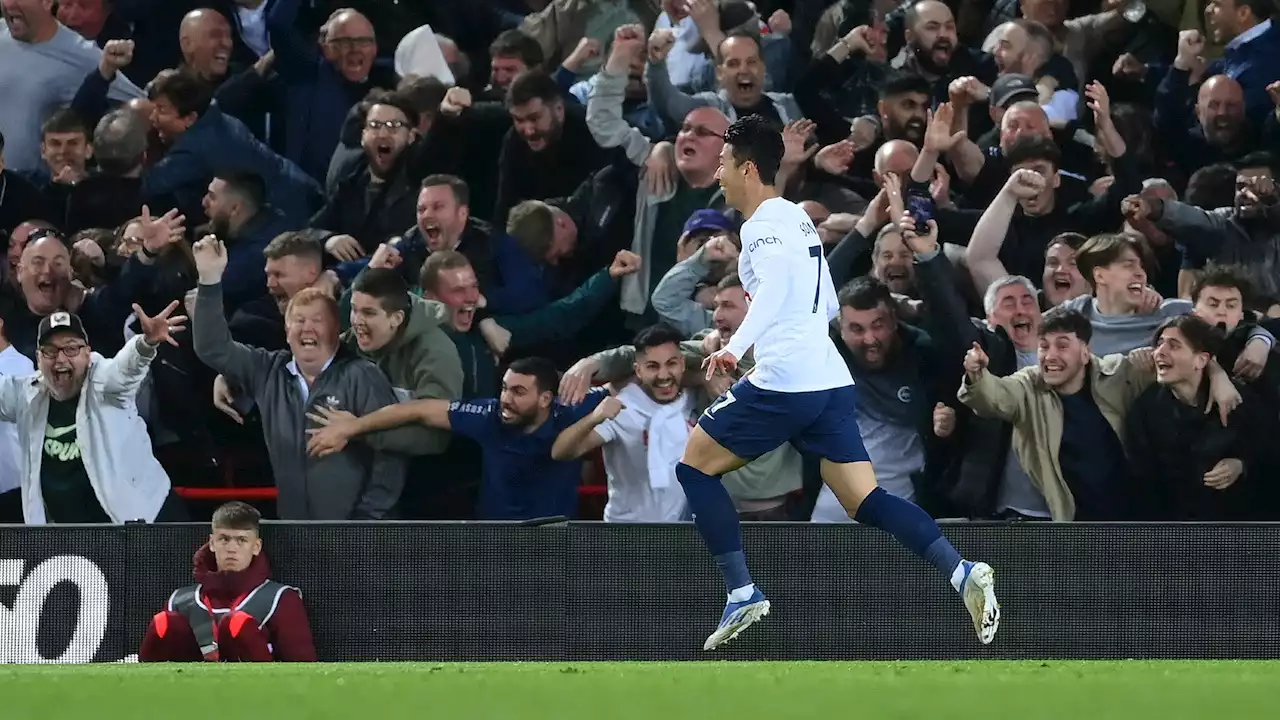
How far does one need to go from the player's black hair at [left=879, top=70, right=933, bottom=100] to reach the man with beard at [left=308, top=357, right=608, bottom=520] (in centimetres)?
249

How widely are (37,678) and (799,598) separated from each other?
2.88 m

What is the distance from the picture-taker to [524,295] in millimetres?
9375

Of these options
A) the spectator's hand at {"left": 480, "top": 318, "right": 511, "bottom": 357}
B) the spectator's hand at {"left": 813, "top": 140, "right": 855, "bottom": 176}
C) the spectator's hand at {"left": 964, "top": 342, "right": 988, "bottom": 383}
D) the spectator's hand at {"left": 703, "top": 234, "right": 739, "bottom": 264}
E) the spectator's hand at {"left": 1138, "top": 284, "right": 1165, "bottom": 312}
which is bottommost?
the spectator's hand at {"left": 480, "top": 318, "right": 511, "bottom": 357}

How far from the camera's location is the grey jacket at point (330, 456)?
860cm

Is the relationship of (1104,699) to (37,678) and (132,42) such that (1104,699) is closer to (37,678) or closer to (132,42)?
(37,678)

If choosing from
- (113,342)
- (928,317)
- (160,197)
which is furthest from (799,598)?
(160,197)

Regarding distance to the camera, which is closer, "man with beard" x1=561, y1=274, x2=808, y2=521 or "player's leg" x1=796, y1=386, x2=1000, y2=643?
"player's leg" x1=796, y1=386, x2=1000, y2=643

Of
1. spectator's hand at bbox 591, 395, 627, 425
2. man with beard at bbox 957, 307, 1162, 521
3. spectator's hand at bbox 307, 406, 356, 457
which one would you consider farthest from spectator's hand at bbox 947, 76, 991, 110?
spectator's hand at bbox 307, 406, 356, 457

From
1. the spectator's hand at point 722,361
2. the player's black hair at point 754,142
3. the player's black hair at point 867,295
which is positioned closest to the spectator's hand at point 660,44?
the player's black hair at point 867,295

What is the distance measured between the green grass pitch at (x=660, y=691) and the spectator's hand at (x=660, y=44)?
14.2 feet

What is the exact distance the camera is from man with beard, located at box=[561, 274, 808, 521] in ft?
27.6

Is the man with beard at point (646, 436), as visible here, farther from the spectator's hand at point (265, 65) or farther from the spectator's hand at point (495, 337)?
the spectator's hand at point (265, 65)

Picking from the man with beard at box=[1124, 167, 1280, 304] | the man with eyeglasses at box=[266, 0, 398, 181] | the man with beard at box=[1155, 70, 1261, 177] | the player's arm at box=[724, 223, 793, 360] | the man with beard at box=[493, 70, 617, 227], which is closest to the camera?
the player's arm at box=[724, 223, 793, 360]

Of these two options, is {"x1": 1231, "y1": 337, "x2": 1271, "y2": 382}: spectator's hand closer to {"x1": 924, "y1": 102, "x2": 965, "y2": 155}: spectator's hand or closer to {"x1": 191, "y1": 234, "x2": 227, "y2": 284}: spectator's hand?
{"x1": 924, "y1": 102, "x2": 965, "y2": 155}: spectator's hand
